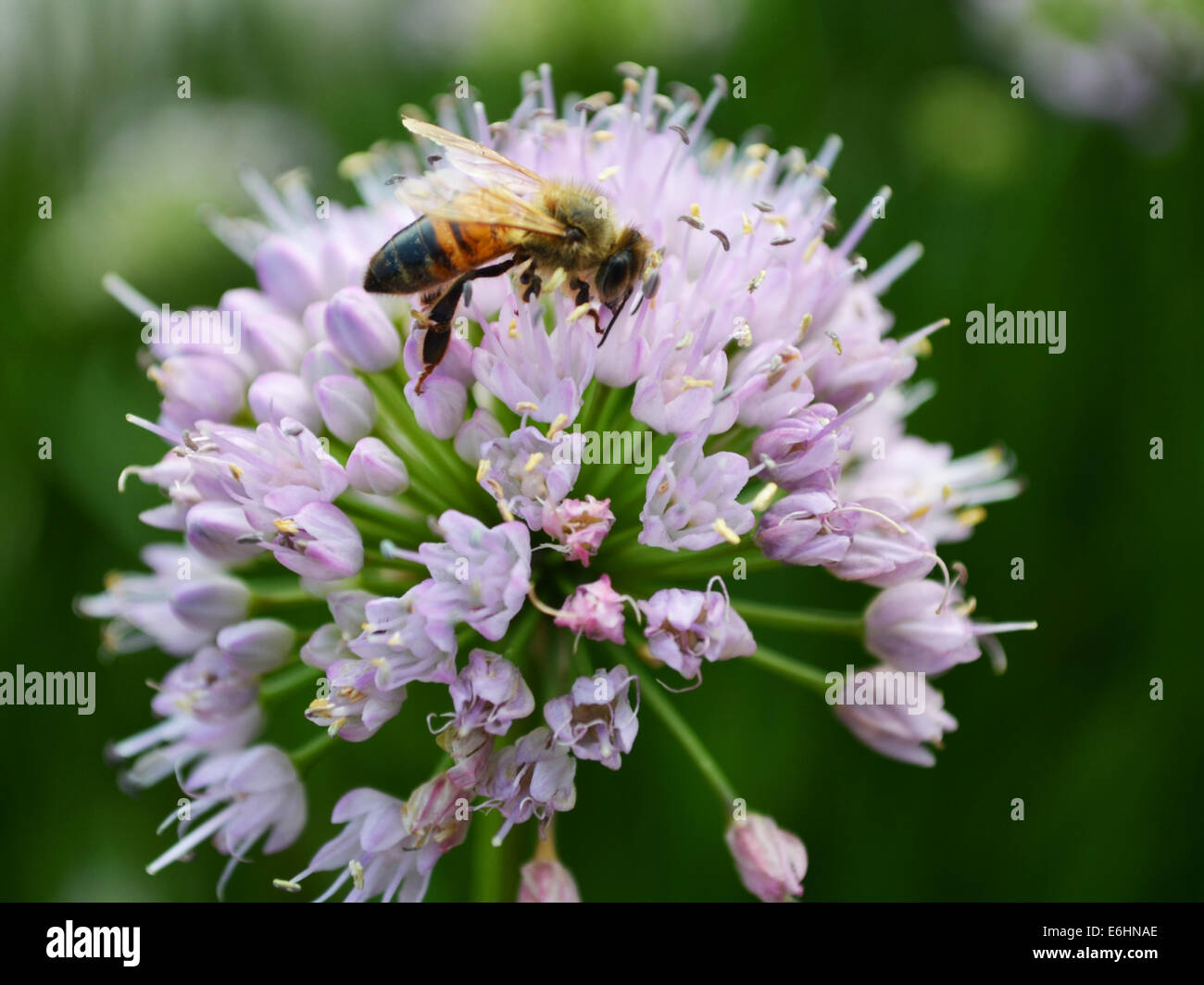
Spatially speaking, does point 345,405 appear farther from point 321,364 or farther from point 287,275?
point 287,275

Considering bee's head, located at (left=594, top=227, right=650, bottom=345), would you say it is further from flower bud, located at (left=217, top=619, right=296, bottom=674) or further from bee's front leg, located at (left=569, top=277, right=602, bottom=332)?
flower bud, located at (left=217, top=619, right=296, bottom=674)

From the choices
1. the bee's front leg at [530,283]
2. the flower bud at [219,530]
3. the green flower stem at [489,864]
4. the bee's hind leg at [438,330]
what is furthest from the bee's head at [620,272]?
the green flower stem at [489,864]

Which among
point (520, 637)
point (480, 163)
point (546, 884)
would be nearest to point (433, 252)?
point (480, 163)

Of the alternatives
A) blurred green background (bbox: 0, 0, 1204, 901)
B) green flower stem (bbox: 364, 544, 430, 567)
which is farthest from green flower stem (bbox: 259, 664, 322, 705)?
blurred green background (bbox: 0, 0, 1204, 901)

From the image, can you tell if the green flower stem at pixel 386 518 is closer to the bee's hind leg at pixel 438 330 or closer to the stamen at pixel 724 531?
the bee's hind leg at pixel 438 330

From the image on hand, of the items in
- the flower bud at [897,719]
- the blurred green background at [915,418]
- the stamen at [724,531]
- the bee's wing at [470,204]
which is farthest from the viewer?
the blurred green background at [915,418]
